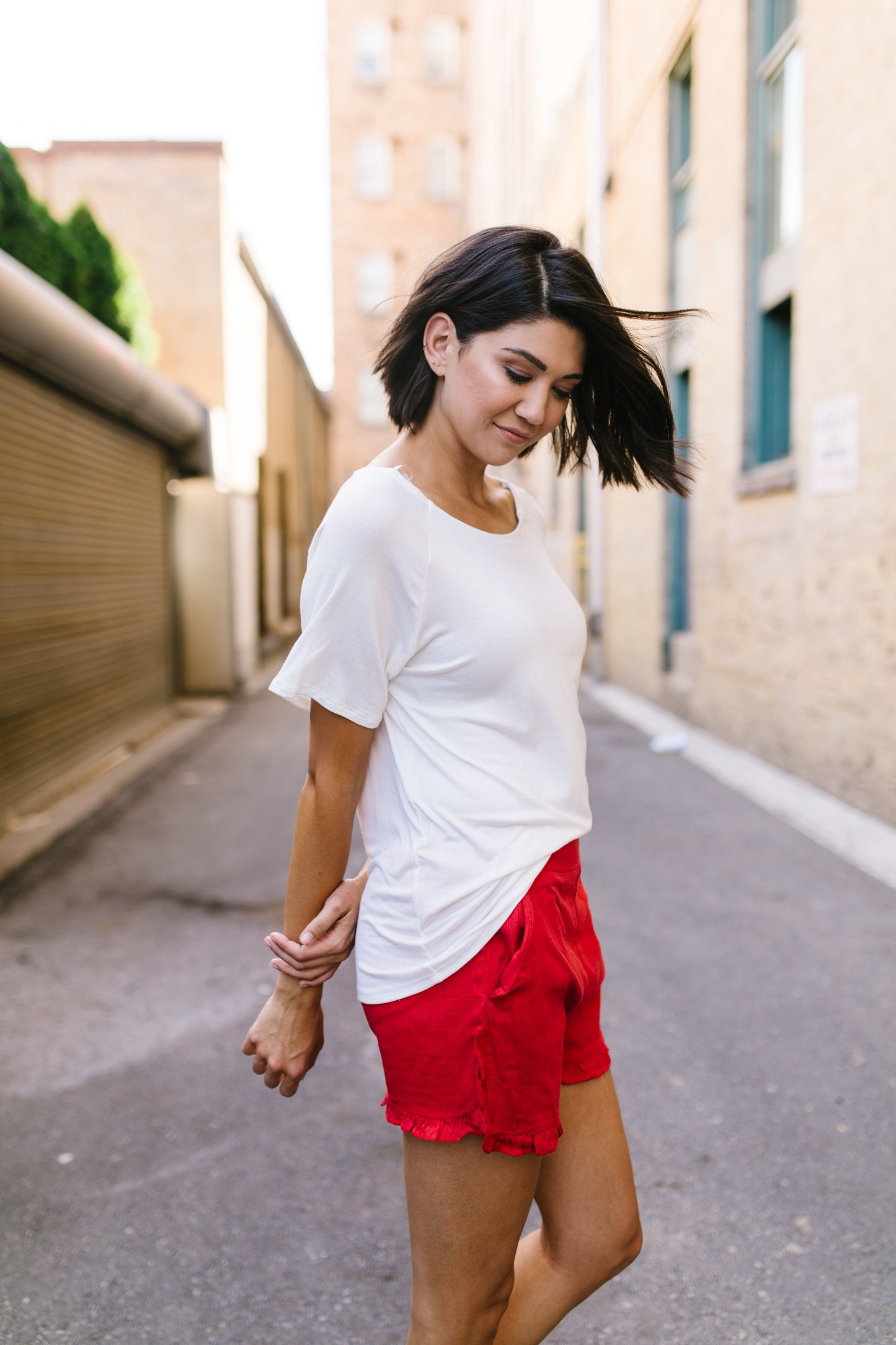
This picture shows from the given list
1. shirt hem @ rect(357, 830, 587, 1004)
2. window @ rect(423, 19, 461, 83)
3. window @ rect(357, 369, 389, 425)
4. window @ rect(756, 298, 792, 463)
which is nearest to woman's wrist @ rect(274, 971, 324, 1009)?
shirt hem @ rect(357, 830, 587, 1004)

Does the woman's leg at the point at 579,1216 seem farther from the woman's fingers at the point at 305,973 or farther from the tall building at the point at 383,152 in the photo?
the tall building at the point at 383,152

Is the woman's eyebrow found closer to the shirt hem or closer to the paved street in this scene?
the shirt hem

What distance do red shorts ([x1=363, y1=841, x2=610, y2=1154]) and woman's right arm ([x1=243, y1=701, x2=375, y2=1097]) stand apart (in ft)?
0.46

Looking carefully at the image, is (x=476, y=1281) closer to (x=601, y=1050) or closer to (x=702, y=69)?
(x=601, y=1050)

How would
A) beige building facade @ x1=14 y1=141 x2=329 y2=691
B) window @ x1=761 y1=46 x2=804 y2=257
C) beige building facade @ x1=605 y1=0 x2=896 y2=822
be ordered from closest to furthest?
1. beige building facade @ x1=605 y1=0 x2=896 y2=822
2. window @ x1=761 y1=46 x2=804 y2=257
3. beige building facade @ x1=14 y1=141 x2=329 y2=691

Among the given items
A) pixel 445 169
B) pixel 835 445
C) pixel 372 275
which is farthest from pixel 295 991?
pixel 445 169

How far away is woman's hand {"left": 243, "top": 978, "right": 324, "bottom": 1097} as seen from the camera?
1499mm

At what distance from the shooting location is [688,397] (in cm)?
1055

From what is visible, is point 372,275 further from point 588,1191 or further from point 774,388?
point 588,1191

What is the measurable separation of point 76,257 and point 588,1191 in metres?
10.5

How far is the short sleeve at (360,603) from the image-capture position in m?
1.33

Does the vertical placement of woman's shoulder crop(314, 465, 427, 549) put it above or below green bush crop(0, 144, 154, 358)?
below

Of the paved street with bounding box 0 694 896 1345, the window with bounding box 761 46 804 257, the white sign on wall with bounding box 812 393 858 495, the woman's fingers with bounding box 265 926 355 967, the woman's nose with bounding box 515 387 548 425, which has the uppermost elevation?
the window with bounding box 761 46 804 257

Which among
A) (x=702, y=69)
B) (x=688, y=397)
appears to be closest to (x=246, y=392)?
(x=688, y=397)
